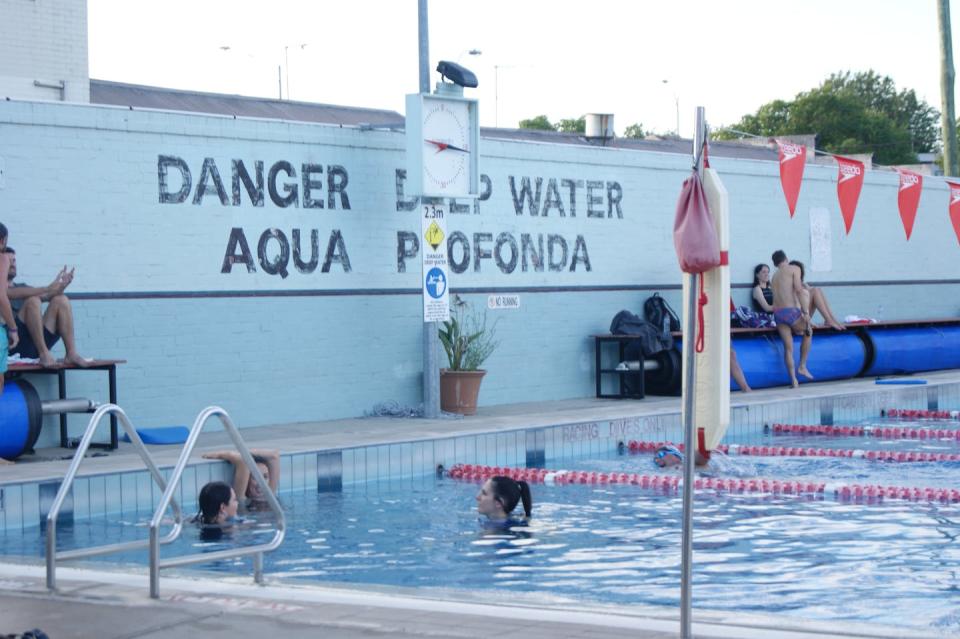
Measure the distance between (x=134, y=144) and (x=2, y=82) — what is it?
34.3ft

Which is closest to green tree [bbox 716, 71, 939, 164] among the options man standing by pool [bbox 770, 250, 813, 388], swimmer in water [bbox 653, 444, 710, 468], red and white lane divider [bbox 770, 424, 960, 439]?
man standing by pool [bbox 770, 250, 813, 388]

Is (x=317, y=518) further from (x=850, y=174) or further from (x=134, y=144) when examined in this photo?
(x=850, y=174)

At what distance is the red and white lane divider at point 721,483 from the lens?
10.9 metres

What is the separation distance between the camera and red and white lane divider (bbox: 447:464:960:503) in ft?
35.9

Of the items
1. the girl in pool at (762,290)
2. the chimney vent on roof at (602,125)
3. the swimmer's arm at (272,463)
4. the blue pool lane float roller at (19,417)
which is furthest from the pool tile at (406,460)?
the chimney vent on roof at (602,125)

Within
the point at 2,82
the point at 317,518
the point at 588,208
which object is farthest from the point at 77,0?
the point at 317,518

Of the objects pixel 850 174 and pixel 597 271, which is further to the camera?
pixel 850 174

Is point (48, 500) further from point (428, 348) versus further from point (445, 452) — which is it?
point (428, 348)

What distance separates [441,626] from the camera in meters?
5.52

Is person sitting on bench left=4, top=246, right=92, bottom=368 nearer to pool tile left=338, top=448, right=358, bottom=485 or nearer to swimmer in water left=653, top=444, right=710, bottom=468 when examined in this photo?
pool tile left=338, top=448, right=358, bottom=485

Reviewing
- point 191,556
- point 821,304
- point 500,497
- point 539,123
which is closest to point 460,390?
point 500,497

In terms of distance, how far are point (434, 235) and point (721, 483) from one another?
4562mm

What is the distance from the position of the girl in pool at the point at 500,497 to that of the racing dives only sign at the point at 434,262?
15.8 feet

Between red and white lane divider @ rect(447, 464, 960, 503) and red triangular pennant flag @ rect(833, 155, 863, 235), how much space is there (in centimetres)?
879
